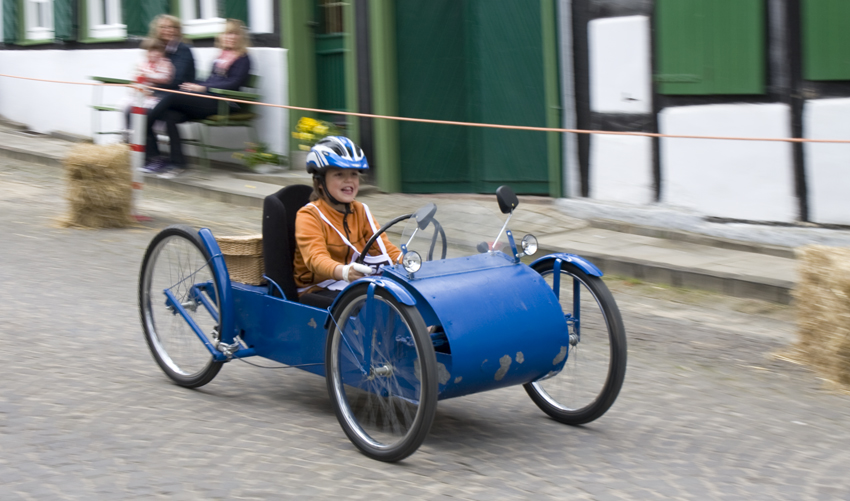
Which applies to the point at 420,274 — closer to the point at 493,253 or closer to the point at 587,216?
the point at 493,253

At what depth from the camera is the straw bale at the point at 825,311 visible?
555 cm

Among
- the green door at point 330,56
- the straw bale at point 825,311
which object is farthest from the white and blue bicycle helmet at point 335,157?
the green door at point 330,56

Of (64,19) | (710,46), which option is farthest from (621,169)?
(64,19)

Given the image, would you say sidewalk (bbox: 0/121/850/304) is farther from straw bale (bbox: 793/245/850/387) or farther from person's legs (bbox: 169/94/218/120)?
straw bale (bbox: 793/245/850/387)

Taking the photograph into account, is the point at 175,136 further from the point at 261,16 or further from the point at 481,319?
the point at 481,319

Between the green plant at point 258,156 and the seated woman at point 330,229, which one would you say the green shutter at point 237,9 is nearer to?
the green plant at point 258,156

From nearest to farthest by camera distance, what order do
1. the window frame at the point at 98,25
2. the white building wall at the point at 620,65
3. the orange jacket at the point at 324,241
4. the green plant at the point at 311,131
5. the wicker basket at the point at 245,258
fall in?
the orange jacket at the point at 324,241, the wicker basket at the point at 245,258, the white building wall at the point at 620,65, the green plant at the point at 311,131, the window frame at the point at 98,25

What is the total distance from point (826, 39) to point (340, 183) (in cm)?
530

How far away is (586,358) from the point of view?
464 cm

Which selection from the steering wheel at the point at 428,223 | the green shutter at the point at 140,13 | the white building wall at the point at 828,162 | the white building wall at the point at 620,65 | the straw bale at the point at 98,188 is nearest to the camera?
the steering wheel at the point at 428,223

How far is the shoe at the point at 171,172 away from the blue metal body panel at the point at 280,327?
7794 millimetres

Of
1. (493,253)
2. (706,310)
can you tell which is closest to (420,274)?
(493,253)

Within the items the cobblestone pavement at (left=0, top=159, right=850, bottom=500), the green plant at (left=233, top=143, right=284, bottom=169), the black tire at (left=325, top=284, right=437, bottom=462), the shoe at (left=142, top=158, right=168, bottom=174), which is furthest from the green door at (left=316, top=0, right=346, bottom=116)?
the black tire at (left=325, top=284, right=437, bottom=462)

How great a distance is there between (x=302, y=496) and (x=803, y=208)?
629 centimetres
